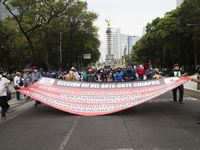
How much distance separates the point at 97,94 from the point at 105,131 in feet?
6.78

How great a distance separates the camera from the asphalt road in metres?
4.14

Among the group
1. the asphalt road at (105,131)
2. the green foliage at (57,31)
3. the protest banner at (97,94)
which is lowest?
the asphalt road at (105,131)

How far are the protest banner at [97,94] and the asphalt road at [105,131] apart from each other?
1.11 feet

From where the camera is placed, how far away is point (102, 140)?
440 cm

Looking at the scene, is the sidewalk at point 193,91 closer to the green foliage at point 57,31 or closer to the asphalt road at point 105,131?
the asphalt road at point 105,131

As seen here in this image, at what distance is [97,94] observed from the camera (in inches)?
272

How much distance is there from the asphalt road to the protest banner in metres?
0.34

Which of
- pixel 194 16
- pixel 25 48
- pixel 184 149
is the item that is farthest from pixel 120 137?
pixel 25 48

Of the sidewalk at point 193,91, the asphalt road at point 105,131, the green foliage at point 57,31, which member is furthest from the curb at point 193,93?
the green foliage at point 57,31

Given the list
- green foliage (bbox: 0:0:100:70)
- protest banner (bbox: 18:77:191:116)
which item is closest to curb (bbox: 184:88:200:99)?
protest banner (bbox: 18:77:191:116)

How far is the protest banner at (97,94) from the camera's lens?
652cm

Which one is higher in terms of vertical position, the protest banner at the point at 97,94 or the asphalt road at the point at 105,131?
the protest banner at the point at 97,94

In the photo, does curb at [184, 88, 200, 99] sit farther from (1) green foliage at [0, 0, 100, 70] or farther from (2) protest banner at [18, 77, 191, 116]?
(1) green foliage at [0, 0, 100, 70]

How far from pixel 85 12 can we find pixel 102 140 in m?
33.7
